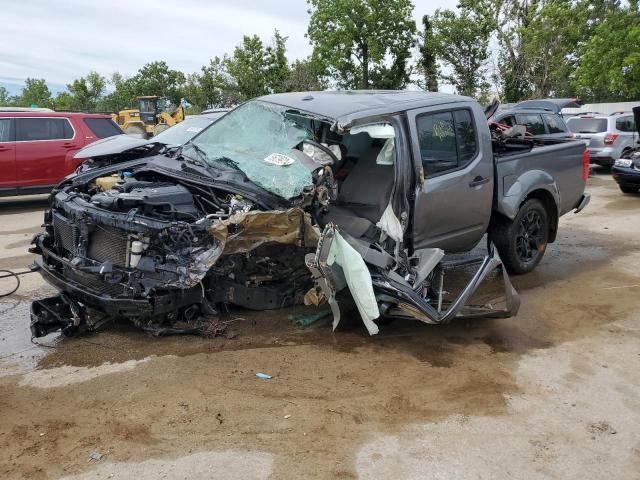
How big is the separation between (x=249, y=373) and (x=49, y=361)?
1503mm

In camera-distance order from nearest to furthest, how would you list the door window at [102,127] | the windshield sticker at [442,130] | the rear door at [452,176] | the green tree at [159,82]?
the rear door at [452,176]
the windshield sticker at [442,130]
the door window at [102,127]
the green tree at [159,82]

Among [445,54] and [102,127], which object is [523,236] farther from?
[445,54]

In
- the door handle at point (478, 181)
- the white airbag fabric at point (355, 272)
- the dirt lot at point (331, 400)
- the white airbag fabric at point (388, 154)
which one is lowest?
the dirt lot at point (331, 400)

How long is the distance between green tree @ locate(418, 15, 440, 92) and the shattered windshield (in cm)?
3090

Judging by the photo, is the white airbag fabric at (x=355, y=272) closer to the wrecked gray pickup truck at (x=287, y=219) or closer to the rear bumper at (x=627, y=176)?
the wrecked gray pickup truck at (x=287, y=219)

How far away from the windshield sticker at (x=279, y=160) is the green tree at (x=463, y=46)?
3043 cm

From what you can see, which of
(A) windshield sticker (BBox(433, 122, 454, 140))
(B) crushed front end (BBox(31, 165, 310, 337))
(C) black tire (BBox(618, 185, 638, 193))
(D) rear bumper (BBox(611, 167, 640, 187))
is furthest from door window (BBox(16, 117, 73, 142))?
(C) black tire (BBox(618, 185, 638, 193))

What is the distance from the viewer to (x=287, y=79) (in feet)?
115

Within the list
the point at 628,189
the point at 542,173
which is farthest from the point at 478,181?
the point at 628,189

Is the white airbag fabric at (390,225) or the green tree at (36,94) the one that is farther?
the green tree at (36,94)

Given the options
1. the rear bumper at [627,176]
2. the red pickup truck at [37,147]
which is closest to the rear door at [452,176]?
the rear bumper at [627,176]

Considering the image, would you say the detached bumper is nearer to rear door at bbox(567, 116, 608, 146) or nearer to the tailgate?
rear door at bbox(567, 116, 608, 146)

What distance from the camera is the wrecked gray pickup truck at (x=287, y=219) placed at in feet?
13.3

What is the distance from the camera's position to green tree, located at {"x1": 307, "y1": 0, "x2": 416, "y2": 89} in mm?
33344
